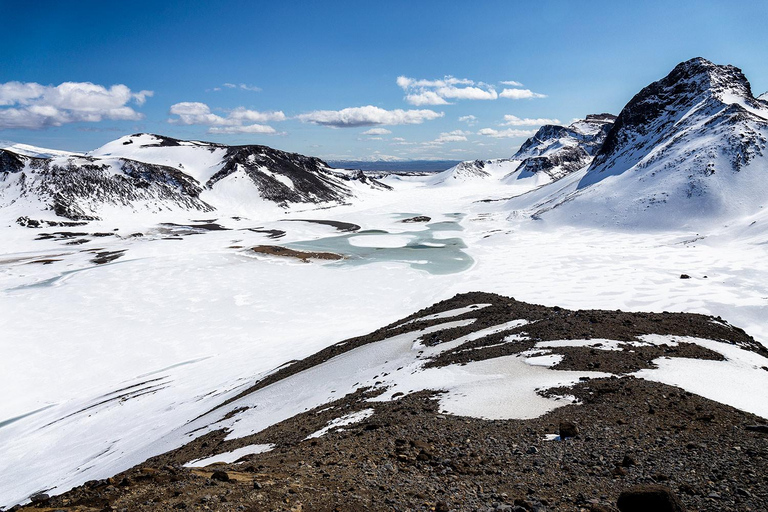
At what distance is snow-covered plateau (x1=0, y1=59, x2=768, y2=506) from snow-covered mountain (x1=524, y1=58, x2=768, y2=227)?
0.41m

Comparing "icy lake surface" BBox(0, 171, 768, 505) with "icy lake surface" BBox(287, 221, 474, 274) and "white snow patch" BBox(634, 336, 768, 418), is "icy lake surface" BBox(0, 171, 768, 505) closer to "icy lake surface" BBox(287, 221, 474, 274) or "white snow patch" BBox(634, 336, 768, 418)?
"white snow patch" BBox(634, 336, 768, 418)

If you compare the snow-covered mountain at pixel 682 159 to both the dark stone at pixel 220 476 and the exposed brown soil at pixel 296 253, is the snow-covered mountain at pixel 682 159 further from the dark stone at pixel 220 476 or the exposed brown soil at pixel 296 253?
the dark stone at pixel 220 476

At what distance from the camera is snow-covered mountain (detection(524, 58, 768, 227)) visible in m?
62.6

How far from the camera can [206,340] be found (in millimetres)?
31344

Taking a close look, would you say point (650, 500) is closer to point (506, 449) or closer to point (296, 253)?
point (506, 449)

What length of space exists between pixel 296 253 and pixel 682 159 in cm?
6860

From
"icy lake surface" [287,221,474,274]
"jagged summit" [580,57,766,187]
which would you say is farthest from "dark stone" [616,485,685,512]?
"jagged summit" [580,57,766,187]

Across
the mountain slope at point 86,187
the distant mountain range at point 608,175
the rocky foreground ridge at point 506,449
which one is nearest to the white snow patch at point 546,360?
the rocky foreground ridge at point 506,449

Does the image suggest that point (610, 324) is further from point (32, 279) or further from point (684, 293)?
point (32, 279)

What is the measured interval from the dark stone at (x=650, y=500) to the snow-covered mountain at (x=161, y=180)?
Result: 112 meters

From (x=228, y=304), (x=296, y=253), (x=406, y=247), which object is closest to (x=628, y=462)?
(x=228, y=304)

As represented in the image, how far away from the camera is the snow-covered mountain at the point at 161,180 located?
Result: 9812 centimetres

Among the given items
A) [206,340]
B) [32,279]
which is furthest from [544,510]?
[32,279]

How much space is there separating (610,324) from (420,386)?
8470mm
